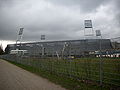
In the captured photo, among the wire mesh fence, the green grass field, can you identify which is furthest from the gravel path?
the wire mesh fence

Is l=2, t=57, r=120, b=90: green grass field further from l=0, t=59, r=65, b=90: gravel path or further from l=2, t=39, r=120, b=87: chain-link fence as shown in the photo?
l=0, t=59, r=65, b=90: gravel path

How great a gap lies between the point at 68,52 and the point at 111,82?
4.04 meters

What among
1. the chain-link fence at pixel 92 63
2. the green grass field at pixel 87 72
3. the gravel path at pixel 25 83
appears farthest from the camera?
the gravel path at pixel 25 83

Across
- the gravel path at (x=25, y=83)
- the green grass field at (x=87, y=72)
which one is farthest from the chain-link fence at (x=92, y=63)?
the gravel path at (x=25, y=83)

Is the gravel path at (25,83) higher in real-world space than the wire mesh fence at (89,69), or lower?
lower

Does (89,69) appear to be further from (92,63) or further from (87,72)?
(92,63)

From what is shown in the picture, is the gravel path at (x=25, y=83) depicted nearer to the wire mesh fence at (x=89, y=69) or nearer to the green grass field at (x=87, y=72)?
the green grass field at (x=87, y=72)

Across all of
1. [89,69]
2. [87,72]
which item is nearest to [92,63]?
[89,69]

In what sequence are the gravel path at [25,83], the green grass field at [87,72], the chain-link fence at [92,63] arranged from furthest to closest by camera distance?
the gravel path at [25,83] → the green grass field at [87,72] → the chain-link fence at [92,63]

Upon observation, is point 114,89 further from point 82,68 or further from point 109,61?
point 82,68

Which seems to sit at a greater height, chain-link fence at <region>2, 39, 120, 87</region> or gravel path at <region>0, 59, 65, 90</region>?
chain-link fence at <region>2, 39, 120, 87</region>

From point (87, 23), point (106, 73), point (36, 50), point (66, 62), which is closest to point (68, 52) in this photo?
point (66, 62)

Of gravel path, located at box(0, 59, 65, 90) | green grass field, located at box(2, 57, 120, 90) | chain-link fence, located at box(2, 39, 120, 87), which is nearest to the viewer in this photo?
chain-link fence, located at box(2, 39, 120, 87)

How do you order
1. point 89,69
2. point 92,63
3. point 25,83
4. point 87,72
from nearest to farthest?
point 92,63 → point 89,69 → point 25,83 → point 87,72
